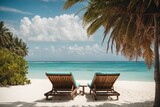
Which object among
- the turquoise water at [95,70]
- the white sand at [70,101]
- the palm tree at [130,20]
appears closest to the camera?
the palm tree at [130,20]

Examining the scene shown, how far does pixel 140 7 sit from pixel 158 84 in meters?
1.61

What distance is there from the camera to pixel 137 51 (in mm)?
6656

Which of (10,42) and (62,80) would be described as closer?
(62,80)

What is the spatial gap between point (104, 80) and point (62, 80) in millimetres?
1218

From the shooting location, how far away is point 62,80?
21.5 ft

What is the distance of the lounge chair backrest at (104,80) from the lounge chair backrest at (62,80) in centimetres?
70

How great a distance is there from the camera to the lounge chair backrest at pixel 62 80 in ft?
20.7

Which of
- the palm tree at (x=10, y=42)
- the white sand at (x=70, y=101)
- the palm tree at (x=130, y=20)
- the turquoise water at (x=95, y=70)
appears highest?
the palm tree at (x=10, y=42)

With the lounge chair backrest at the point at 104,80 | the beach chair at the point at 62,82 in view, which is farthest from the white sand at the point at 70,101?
the lounge chair backrest at the point at 104,80

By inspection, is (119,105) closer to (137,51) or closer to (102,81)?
(102,81)

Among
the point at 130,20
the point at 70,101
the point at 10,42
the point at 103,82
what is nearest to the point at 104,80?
the point at 103,82

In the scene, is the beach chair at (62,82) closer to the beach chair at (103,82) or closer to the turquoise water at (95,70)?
the beach chair at (103,82)

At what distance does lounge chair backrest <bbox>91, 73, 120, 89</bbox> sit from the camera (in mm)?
6414

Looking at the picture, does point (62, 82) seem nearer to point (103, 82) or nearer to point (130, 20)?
point (103, 82)
